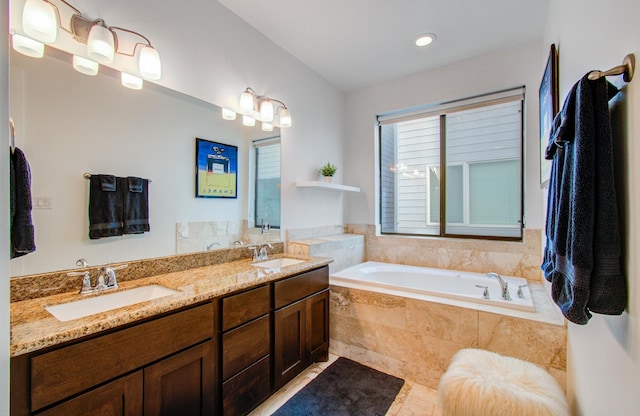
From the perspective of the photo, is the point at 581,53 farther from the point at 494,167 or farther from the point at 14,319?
the point at 14,319

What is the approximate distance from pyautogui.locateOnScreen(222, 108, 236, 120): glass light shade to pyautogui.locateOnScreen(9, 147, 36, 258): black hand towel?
3.90 ft

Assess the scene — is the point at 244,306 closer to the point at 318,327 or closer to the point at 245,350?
the point at 245,350

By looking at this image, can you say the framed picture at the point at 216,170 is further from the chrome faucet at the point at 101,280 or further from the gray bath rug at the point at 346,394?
the gray bath rug at the point at 346,394

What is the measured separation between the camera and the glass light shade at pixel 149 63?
1628 millimetres

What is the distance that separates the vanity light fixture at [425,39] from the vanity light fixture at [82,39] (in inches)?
82.6

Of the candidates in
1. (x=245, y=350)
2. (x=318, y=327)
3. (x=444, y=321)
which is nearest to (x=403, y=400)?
(x=444, y=321)

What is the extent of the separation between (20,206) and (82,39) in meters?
0.86

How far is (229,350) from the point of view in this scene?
1.61 meters

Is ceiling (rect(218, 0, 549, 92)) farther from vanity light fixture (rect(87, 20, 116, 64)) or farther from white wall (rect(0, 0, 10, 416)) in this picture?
white wall (rect(0, 0, 10, 416))

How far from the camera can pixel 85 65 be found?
1.49m

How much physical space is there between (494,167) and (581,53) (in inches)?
73.9

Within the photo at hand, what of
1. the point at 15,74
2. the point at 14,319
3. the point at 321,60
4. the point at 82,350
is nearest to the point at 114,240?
the point at 14,319

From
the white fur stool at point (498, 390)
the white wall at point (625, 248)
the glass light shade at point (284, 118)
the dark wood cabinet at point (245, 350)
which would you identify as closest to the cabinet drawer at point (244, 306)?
the dark wood cabinet at point (245, 350)

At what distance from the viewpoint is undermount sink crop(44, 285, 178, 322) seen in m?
1.30
